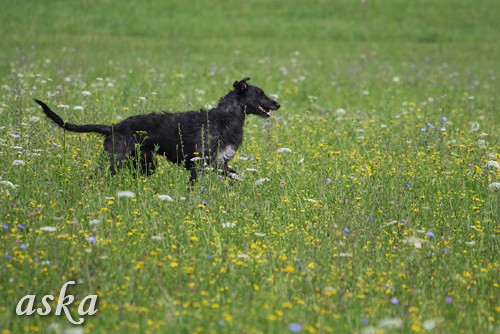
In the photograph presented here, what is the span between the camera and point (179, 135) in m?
7.39

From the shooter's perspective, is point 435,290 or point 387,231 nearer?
point 435,290

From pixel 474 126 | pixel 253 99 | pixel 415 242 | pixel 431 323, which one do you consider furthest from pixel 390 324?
pixel 474 126

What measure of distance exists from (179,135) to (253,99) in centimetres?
112

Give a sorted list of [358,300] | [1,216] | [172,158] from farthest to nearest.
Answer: [172,158], [1,216], [358,300]

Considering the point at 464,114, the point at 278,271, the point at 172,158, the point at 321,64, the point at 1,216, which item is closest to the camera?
the point at 278,271

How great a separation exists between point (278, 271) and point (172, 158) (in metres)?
3.06

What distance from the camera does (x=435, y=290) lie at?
4547 mm

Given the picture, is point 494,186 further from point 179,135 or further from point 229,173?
point 179,135

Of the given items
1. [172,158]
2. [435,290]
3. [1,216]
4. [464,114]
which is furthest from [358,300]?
[464,114]

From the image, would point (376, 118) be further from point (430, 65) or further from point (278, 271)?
point (430, 65)

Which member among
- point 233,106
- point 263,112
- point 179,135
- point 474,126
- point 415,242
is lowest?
point 474,126

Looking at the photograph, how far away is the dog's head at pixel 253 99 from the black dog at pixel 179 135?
1 cm

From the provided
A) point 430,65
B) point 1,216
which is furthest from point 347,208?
point 430,65

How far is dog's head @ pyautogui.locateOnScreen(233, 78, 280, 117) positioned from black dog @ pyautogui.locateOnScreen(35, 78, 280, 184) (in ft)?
0.04
